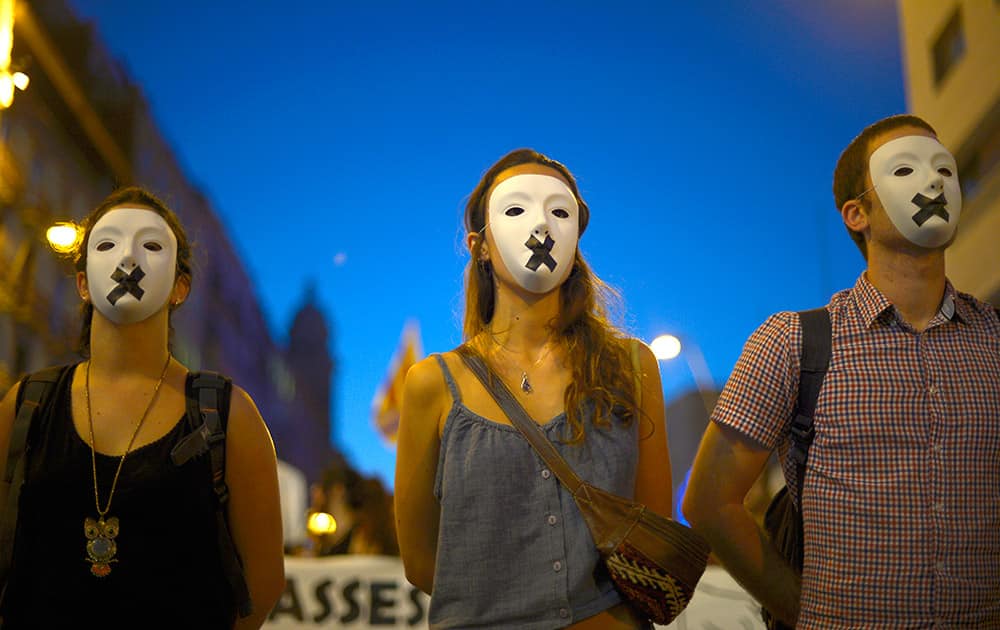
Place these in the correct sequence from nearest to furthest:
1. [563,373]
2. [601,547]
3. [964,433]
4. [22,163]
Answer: [601,547] → [964,433] → [563,373] → [22,163]

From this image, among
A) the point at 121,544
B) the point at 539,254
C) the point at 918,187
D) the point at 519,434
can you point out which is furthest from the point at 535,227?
the point at 121,544

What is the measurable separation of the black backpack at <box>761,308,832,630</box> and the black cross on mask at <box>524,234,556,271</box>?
2.51 feet

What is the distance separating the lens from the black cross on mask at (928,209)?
10.3ft

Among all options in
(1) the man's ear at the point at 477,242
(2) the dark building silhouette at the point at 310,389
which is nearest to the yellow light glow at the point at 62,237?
(1) the man's ear at the point at 477,242

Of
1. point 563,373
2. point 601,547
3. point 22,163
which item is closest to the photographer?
point 601,547

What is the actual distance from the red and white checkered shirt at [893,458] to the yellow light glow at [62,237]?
2.26 metres

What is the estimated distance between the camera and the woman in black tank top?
9.98 ft

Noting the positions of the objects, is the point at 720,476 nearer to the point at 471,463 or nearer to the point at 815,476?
the point at 815,476

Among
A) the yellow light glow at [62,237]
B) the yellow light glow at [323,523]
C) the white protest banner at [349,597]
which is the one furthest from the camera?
the yellow light glow at [323,523]

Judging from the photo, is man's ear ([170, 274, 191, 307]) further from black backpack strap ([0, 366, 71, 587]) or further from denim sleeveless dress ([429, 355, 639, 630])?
denim sleeveless dress ([429, 355, 639, 630])

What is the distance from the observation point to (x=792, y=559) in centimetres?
326

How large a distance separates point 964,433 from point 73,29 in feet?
35.0

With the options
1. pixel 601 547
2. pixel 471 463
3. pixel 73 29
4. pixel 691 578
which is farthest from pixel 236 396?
pixel 73 29

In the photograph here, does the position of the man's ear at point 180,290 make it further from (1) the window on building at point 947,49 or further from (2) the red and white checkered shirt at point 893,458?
(1) the window on building at point 947,49
